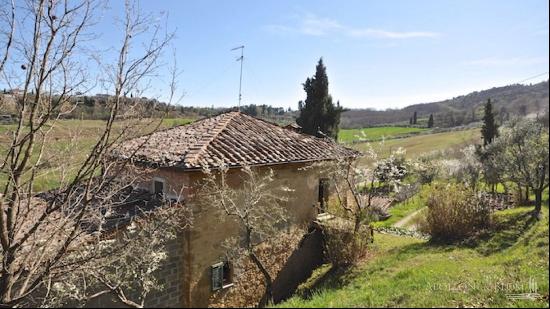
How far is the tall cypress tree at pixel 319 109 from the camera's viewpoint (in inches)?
1082

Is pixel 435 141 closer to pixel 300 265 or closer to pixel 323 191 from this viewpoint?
pixel 323 191

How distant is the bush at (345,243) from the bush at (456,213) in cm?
336

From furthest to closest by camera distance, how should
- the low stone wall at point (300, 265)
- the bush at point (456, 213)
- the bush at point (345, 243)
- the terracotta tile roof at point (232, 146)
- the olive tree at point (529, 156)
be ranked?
the olive tree at point (529, 156)
the bush at point (456, 213)
the low stone wall at point (300, 265)
the bush at point (345, 243)
the terracotta tile roof at point (232, 146)

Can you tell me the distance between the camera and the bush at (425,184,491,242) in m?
13.4

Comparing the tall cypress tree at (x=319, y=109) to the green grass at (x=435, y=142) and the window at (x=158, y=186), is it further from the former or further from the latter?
the window at (x=158, y=186)

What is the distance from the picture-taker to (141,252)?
7723 millimetres

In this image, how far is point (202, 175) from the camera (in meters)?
9.63

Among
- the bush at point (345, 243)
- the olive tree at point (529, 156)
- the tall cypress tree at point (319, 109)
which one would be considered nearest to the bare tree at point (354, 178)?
the bush at point (345, 243)

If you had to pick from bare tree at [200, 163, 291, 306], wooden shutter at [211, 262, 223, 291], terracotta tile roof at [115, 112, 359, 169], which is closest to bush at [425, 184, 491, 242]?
terracotta tile roof at [115, 112, 359, 169]

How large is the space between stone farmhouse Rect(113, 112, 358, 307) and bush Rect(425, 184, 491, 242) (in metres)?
4.38

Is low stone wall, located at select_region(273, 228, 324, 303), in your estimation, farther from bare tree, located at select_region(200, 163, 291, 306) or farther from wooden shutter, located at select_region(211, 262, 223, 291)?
wooden shutter, located at select_region(211, 262, 223, 291)

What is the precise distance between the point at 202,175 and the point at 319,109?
62.9ft

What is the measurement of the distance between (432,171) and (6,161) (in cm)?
3043

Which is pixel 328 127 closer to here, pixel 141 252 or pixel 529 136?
pixel 529 136
